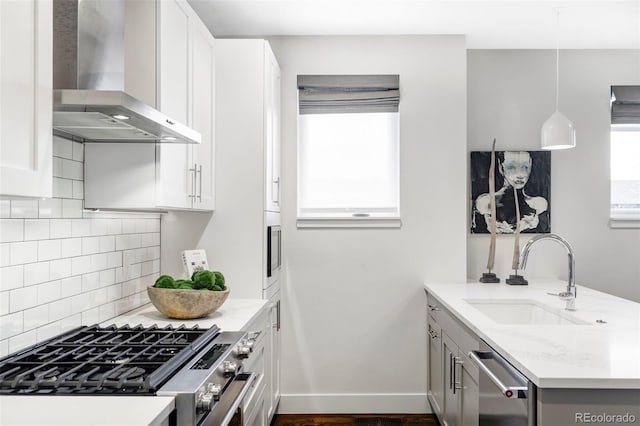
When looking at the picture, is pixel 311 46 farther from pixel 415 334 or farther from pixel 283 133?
pixel 415 334

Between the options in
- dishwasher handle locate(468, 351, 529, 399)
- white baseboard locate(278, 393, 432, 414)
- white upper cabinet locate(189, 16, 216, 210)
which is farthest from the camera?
white baseboard locate(278, 393, 432, 414)

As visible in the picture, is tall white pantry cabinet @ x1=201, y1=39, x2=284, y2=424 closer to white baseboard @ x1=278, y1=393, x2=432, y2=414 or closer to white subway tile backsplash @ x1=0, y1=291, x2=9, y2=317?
white baseboard @ x1=278, y1=393, x2=432, y2=414

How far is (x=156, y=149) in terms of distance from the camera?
7.09 feet

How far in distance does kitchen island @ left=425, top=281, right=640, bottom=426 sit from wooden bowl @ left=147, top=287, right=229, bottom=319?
120cm

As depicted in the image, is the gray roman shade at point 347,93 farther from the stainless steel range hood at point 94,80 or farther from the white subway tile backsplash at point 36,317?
the white subway tile backsplash at point 36,317

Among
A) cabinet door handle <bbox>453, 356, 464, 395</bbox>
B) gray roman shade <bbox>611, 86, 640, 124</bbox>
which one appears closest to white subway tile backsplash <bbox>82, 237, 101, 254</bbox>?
cabinet door handle <bbox>453, 356, 464, 395</bbox>

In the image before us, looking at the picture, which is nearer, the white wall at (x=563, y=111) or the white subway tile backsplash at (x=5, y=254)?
the white subway tile backsplash at (x=5, y=254)

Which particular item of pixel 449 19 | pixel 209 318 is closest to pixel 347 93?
pixel 449 19

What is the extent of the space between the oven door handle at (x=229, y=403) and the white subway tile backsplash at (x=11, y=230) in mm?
881

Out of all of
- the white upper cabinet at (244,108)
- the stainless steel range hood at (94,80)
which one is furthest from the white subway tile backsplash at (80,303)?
the white upper cabinet at (244,108)

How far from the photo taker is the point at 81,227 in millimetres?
2131

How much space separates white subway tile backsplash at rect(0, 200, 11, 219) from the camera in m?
1.63

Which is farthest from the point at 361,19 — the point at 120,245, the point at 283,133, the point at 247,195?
the point at 120,245

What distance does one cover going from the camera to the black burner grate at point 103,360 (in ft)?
4.53
